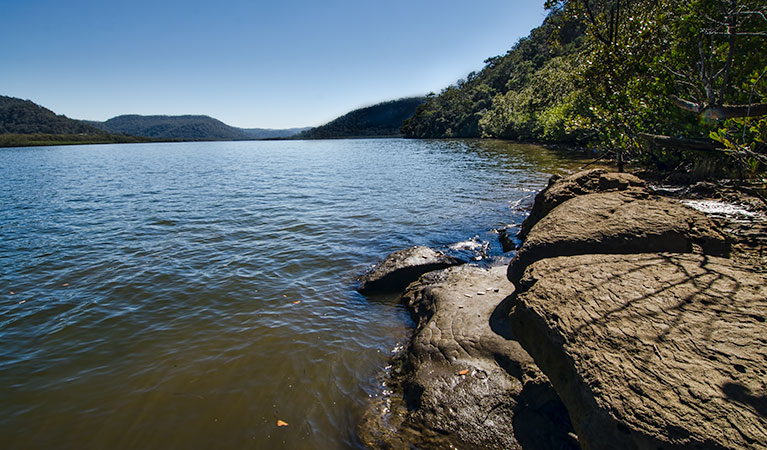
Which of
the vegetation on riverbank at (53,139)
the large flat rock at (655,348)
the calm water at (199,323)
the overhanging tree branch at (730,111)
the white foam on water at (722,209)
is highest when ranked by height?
the vegetation on riverbank at (53,139)

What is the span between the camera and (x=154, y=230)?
13758mm

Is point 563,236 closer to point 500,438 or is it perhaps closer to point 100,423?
point 500,438

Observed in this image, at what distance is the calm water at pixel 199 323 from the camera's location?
473cm

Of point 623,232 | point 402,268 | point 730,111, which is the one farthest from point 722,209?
point 402,268

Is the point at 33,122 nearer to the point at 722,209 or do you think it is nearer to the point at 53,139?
the point at 53,139

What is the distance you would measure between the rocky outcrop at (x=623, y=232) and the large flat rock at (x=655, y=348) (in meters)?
0.98

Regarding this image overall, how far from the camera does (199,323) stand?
23.4ft

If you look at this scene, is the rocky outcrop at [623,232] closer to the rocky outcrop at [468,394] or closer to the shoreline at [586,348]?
the shoreline at [586,348]

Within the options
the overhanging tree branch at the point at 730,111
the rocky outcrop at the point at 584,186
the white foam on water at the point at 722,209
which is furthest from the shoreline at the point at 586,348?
the rocky outcrop at the point at 584,186

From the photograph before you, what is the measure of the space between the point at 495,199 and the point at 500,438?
1499cm

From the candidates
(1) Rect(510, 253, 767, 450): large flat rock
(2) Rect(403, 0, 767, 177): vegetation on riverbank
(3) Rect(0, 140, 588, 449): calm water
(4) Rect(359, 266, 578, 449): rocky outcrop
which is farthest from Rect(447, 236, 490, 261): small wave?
(1) Rect(510, 253, 767, 450): large flat rock

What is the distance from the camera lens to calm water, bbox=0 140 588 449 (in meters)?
4.73

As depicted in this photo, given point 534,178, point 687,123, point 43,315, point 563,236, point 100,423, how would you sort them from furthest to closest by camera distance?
point 534,178 < point 687,123 < point 43,315 < point 563,236 < point 100,423

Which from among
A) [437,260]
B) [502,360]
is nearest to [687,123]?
[437,260]
